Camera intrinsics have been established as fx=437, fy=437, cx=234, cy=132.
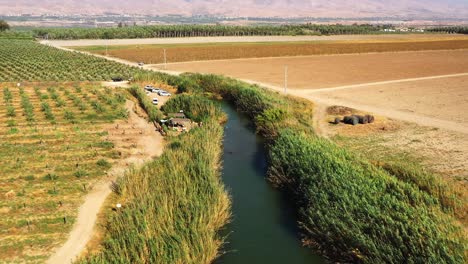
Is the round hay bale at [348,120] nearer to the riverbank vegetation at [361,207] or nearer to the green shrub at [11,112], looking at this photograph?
the riverbank vegetation at [361,207]

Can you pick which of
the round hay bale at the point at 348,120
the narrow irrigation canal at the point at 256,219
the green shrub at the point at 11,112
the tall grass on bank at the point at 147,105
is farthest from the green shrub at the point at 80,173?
the round hay bale at the point at 348,120

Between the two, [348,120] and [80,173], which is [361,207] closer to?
[80,173]

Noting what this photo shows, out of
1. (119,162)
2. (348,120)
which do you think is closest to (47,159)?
(119,162)

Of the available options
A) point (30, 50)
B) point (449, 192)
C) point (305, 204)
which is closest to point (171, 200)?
point (305, 204)

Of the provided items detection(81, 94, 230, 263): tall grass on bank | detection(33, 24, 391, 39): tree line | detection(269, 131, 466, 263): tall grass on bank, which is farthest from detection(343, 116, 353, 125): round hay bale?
detection(33, 24, 391, 39): tree line

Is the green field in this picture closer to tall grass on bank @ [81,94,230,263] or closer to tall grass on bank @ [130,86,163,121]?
tall grass on bank @ [130,86,163,121]

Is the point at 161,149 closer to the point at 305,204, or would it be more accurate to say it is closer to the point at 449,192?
the point at 305,204
